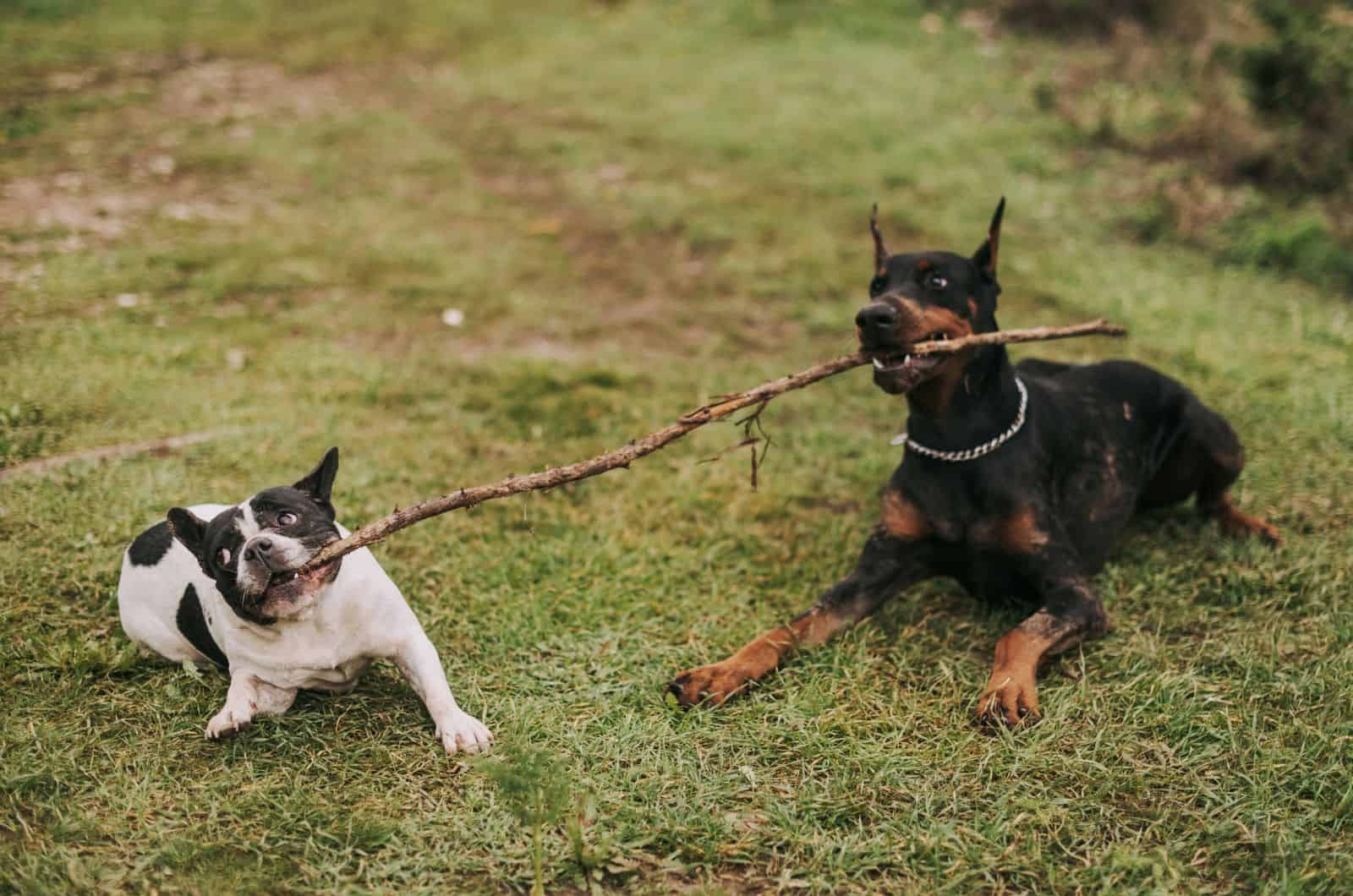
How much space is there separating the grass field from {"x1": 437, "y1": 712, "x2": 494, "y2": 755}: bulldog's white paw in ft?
0.15

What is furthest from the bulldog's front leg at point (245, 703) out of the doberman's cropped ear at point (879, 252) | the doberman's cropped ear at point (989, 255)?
the doberman's cropped ear at point (989, 255)

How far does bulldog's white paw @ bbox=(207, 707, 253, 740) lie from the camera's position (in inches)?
122

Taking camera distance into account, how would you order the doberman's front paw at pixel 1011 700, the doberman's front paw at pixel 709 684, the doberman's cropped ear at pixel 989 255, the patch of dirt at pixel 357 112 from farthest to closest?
the patch of dirt at pixel 357 112 < the doberman's cropped ear at pixel 989 255 < the doberman's front paw at pixel 709 684 < the doberman's front paw at pixel 1011 700

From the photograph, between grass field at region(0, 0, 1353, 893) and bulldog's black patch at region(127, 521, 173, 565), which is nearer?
grass field at region(0, 0, 1353, 893)

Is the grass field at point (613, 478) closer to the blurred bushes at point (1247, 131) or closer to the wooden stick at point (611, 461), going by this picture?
the blurred bushes at point (1247, 131)

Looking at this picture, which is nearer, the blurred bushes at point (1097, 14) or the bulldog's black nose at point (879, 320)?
the bulldog's black nose at point (879, 320)

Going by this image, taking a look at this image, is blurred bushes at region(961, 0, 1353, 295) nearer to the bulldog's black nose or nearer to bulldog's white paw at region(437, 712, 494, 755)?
the bulldog's black nose

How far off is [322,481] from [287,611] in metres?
0.50

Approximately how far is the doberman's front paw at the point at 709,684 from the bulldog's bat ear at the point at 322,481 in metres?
1.29

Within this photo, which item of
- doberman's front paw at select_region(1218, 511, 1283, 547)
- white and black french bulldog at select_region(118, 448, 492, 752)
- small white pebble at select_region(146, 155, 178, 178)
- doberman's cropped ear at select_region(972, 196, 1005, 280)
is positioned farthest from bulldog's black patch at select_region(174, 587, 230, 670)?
small white pebble at select_region(146, 155, 178, 178)

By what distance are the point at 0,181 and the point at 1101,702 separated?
28.1 ft

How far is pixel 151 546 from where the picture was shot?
353 centimetres

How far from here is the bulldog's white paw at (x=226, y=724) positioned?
10.2ft

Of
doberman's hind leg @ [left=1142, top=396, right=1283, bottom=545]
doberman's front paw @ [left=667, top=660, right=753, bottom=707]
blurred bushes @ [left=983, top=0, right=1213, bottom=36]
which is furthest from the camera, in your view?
blurred bushes @ [left=983, top=0, right=1213, bottom=36]
